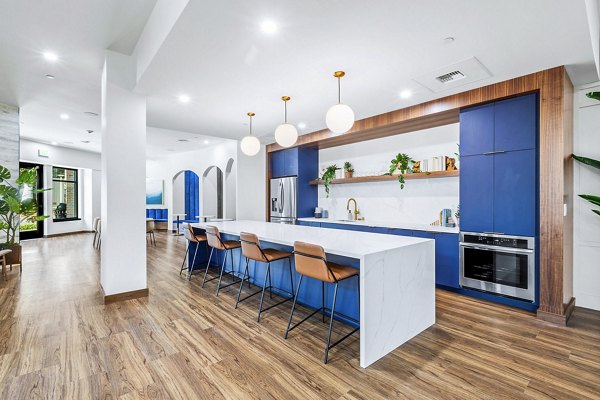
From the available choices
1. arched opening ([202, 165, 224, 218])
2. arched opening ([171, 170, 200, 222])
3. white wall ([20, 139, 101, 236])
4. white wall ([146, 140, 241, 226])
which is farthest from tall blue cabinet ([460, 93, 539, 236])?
white wall ([20, 139, 101, 236])

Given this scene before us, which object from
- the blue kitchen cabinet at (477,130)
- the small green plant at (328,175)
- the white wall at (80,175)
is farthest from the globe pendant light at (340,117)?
the white wall at (80,175)

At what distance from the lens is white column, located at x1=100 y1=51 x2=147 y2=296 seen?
334 cm

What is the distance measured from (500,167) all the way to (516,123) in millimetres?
514

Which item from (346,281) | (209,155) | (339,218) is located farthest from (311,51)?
(209,155)

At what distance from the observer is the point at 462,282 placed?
3627mm

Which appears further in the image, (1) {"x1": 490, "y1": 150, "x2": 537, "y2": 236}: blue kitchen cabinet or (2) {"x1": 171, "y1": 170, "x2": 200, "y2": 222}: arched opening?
(2) {"x1": 171, "y1": 170, "x2": 200, "y2": 222}: arched opening

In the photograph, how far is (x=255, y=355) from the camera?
2.24m

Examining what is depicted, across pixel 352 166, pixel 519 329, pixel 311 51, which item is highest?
pixel 311 51

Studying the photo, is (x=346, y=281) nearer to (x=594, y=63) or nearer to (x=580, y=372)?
(x=580, y=372)

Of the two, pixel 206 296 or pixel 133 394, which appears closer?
pixel 133 394

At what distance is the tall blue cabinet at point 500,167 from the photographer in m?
3.10

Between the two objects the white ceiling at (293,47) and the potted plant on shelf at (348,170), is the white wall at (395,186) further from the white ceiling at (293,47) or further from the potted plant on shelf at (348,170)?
the white ceiling at (293,47)

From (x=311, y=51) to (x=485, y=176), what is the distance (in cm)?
258

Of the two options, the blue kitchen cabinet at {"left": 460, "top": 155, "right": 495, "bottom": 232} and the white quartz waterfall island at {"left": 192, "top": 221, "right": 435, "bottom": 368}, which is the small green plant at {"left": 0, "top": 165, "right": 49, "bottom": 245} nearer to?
the white quartz waterfall island at {"left": 192, "top": 221, "right": 435, "bottom": 368}
